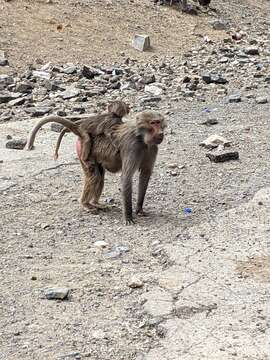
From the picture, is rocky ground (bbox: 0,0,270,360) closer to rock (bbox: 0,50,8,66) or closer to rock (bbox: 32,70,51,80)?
rock (bbox: 32,70,51,80)

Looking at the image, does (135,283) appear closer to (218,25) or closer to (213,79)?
(213,79)

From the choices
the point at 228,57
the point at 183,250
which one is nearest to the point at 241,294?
the point at 183,250

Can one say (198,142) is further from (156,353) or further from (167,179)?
(156,353)

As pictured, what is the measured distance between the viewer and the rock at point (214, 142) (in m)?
9.84

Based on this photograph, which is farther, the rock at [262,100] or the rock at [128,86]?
the rock at [128,86]

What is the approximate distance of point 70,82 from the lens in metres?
15.4

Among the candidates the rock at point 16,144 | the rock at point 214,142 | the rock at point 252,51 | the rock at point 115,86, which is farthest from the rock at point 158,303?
the rock at point 252,51

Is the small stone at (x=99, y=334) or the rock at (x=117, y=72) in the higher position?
the rock at (x=117, y=72)

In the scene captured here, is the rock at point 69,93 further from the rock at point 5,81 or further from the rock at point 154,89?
the rock at point 5,81

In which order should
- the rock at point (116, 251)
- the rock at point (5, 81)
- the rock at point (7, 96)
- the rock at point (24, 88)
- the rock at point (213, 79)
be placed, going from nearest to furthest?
the rock at point (116, 251) → the rock at point (7, 96) → the rock at point (24, 88) → the rock at point (213, 79) → the rock at point (5, 81)

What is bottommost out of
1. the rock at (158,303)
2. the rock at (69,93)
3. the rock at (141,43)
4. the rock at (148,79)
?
the rock at (158,303)

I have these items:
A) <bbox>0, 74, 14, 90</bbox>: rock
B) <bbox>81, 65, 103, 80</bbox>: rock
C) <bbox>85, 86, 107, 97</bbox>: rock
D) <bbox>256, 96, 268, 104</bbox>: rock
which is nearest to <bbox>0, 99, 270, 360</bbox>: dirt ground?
<bbox>256, 96, 268, 104</bbox>: rock

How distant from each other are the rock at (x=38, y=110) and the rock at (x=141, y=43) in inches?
285

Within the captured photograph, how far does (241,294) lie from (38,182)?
354 centimetres
